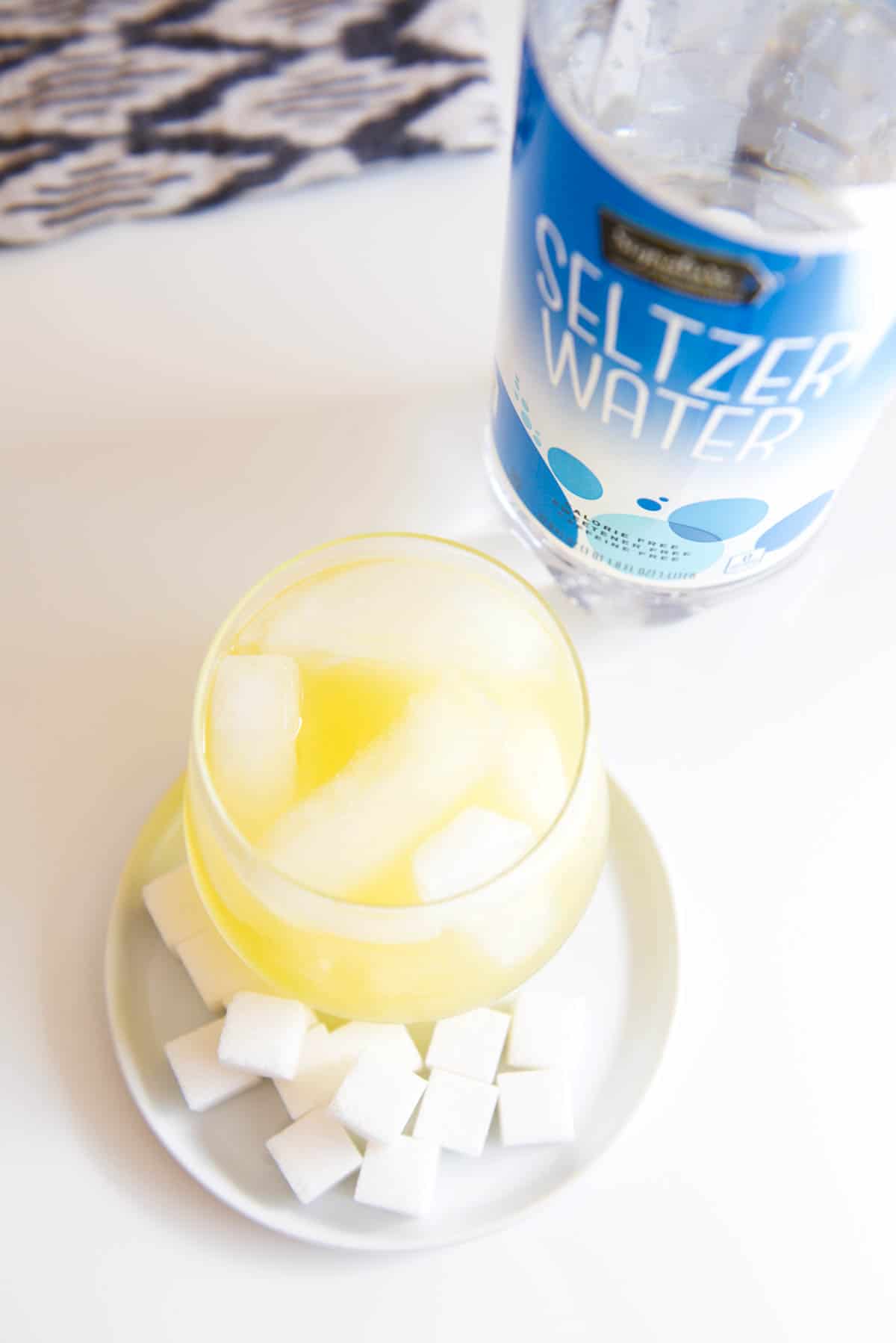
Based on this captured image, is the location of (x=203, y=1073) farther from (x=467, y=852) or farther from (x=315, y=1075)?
(x=467, y=852)

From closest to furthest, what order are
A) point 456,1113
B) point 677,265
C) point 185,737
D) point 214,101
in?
point 677,265
point 456,1113
point 185,737
point 214,101

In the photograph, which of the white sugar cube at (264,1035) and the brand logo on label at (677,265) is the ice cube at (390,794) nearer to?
the white sugar cube at (264,1035)

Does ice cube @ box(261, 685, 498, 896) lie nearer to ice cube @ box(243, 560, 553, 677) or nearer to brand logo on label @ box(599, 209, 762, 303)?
ice cube @ box(243, 560, 553, 677)

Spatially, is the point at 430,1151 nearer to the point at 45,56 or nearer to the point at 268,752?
the point at 268,752

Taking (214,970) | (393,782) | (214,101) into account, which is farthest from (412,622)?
(214,101)

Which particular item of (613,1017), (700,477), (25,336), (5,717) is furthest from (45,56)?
(613,1017)

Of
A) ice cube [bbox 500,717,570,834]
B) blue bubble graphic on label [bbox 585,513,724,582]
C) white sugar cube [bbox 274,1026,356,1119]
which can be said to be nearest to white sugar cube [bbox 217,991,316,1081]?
white sugar cube [bbox 274,1026,356,1119]

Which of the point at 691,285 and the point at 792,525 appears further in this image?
the point at 792,525
